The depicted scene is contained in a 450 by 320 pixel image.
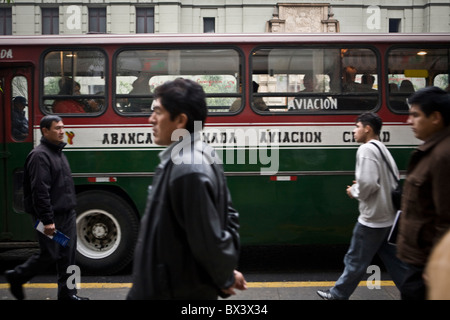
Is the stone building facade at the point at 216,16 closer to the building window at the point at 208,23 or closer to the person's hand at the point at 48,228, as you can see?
the building window at the point at 208,23

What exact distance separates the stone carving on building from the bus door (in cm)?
2188

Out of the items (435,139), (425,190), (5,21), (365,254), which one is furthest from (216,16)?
(425,190)

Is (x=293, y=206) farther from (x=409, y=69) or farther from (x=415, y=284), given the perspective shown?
(x=415, y=284)

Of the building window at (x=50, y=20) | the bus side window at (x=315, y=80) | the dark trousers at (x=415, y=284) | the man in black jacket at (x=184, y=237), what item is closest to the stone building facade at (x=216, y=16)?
the building window at (x=50, y=20)

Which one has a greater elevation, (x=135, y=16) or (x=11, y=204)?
(x=135, y=16)

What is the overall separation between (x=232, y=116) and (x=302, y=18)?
2257 centimetres

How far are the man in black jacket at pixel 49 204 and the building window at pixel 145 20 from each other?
24532 mm

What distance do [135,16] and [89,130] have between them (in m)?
23.5

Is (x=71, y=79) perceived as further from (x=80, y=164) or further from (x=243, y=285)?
(x=243, y=285)

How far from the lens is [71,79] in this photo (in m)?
5.99

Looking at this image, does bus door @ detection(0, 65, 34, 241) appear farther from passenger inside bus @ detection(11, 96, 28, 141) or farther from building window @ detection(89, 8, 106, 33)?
building window @ detection(89, 8, 106, 33)

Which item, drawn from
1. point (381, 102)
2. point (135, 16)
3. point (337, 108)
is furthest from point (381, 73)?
point (135, 16)

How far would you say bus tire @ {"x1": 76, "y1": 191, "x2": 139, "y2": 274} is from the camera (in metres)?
5.86
